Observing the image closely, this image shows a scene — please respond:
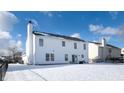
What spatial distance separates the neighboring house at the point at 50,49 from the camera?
40.4 ft

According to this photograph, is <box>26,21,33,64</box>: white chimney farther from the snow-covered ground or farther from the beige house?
the beige house

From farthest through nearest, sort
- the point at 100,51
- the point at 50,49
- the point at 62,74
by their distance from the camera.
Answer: the point at 100,51, the point at 50,49, the point at 62,74

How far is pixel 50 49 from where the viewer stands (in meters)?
13.2

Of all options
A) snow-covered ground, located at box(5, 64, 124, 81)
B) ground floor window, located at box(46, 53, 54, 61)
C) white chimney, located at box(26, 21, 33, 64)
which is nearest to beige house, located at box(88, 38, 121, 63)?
ground floor window, located at box(46, 53, 54, 61)

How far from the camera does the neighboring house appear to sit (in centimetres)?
1232

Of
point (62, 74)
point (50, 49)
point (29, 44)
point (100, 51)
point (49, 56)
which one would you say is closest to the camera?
point (62, 74)

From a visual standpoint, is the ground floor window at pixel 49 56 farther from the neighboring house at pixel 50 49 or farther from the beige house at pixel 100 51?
the beige house at pixel 100 51

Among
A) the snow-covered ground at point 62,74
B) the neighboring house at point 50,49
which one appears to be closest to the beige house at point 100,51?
A: the neighboring house at point 50,49

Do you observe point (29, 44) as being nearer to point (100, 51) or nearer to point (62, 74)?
point (62, 74)

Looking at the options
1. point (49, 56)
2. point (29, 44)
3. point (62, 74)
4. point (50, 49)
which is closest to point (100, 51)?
point (50, 49)
